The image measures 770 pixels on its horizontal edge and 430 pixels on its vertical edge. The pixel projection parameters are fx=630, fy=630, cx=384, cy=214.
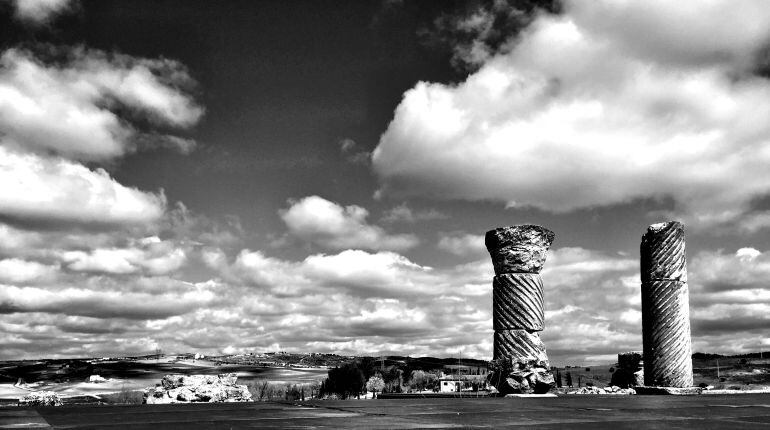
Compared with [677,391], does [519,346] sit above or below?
above

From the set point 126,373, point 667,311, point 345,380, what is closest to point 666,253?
point 667,311

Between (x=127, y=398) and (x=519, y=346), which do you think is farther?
(x=127, y=398)

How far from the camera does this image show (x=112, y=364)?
115 meters

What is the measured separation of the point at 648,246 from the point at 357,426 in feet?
39.6

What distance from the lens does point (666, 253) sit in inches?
572

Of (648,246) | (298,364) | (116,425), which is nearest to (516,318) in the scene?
(648,246)

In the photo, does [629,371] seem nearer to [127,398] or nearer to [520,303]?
[520,303]

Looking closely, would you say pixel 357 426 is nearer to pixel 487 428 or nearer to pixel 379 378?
pixel 487 428

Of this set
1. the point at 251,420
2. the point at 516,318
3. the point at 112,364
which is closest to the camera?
the point at 251,420

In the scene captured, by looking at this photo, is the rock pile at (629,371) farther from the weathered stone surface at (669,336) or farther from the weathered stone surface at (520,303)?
the weathered stone surface at (520,303)

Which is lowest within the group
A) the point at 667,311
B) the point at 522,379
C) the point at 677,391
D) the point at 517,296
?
the point at 677,391

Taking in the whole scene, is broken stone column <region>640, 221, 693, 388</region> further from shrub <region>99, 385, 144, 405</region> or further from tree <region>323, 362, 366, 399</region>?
tree <region>323, 362, 366, 399</region>

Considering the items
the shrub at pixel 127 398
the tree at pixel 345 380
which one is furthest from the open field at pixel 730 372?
the shrub at pixel 127 398

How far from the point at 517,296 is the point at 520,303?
0.52ft
